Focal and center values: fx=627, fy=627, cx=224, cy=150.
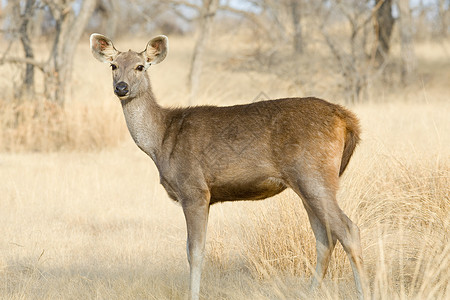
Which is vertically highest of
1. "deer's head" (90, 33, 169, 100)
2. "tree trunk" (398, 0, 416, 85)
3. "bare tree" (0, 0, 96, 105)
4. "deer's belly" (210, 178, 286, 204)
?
"tree trunk" (398, 0, 416, 85)

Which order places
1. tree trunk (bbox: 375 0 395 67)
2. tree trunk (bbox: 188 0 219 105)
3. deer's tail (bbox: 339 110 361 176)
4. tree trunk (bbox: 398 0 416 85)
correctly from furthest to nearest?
tree trunk (bbox: 375 0 395 67) → tree trunk (bbox: 398 0 416 85) → tree trunk (bbox: 188 0 219 105) → deer's tail (bbox: 339 110 361 176)

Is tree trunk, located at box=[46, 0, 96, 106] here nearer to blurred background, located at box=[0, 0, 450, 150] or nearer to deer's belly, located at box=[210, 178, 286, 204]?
blurred background, located at box=[0, 0, 450, 150]

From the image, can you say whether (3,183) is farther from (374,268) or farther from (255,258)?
(374,268)

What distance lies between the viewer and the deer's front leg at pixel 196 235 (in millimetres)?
5309

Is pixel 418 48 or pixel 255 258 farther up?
pixel 418 48

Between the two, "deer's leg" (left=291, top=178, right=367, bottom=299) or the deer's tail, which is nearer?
"deer's leg" (left=291, top=178, right=367, bottom=299)

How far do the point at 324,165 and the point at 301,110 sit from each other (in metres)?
0.53

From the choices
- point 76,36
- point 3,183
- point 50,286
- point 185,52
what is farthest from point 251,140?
point 185,52

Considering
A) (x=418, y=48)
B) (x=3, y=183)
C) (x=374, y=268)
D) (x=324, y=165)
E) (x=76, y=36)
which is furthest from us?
(x=418, y=48)

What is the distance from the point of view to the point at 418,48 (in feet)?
105

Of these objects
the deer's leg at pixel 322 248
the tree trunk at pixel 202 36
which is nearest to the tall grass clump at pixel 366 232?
the deer's leg at pixel 322 248

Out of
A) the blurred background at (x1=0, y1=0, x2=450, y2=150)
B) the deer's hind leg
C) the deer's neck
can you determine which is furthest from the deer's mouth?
the blurred background at (x1=0, y1=0, x2=450, y2=150)

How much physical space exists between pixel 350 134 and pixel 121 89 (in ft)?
6.63

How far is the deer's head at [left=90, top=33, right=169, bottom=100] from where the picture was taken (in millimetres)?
5628
